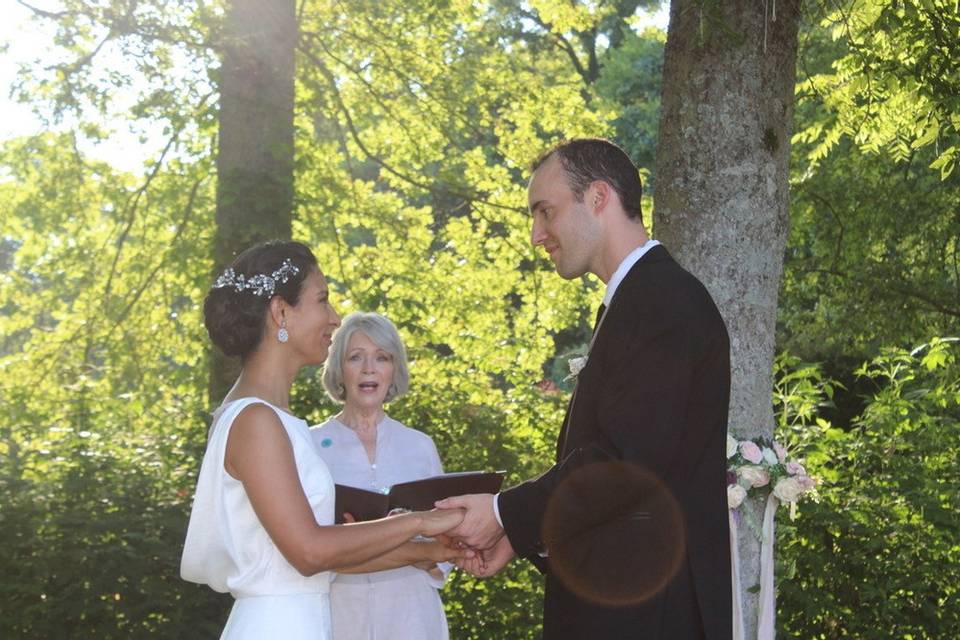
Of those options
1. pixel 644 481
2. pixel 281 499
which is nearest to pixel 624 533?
pixel 644 481

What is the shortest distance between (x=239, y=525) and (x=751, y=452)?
78.9 inches

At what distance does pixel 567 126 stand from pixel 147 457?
6.54 meters

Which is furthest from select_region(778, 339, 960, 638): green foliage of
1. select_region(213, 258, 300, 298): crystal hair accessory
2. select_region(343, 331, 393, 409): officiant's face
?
select_region(213, 258, 300, 298): crystal hair accessory

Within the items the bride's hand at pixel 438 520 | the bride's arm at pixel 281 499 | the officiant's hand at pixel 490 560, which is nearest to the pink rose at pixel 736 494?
the officiant's hand at pixel 490 560

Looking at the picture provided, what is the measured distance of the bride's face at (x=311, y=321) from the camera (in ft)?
13.1

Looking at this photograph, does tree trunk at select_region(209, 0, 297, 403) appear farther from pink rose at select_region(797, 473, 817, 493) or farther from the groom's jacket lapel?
the groom's jacket lapel

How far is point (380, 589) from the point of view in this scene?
17.8ft

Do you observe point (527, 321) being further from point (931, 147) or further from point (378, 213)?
point (931, 147)

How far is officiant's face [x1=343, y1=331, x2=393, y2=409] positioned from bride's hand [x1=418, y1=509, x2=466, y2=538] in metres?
1.74

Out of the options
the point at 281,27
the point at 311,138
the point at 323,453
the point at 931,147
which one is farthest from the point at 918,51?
the point at 311,138

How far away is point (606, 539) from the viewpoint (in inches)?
146

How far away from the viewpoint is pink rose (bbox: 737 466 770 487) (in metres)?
4.72

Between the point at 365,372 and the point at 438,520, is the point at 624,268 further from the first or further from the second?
the point at 365,372

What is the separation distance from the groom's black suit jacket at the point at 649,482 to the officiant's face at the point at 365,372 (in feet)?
7.35
